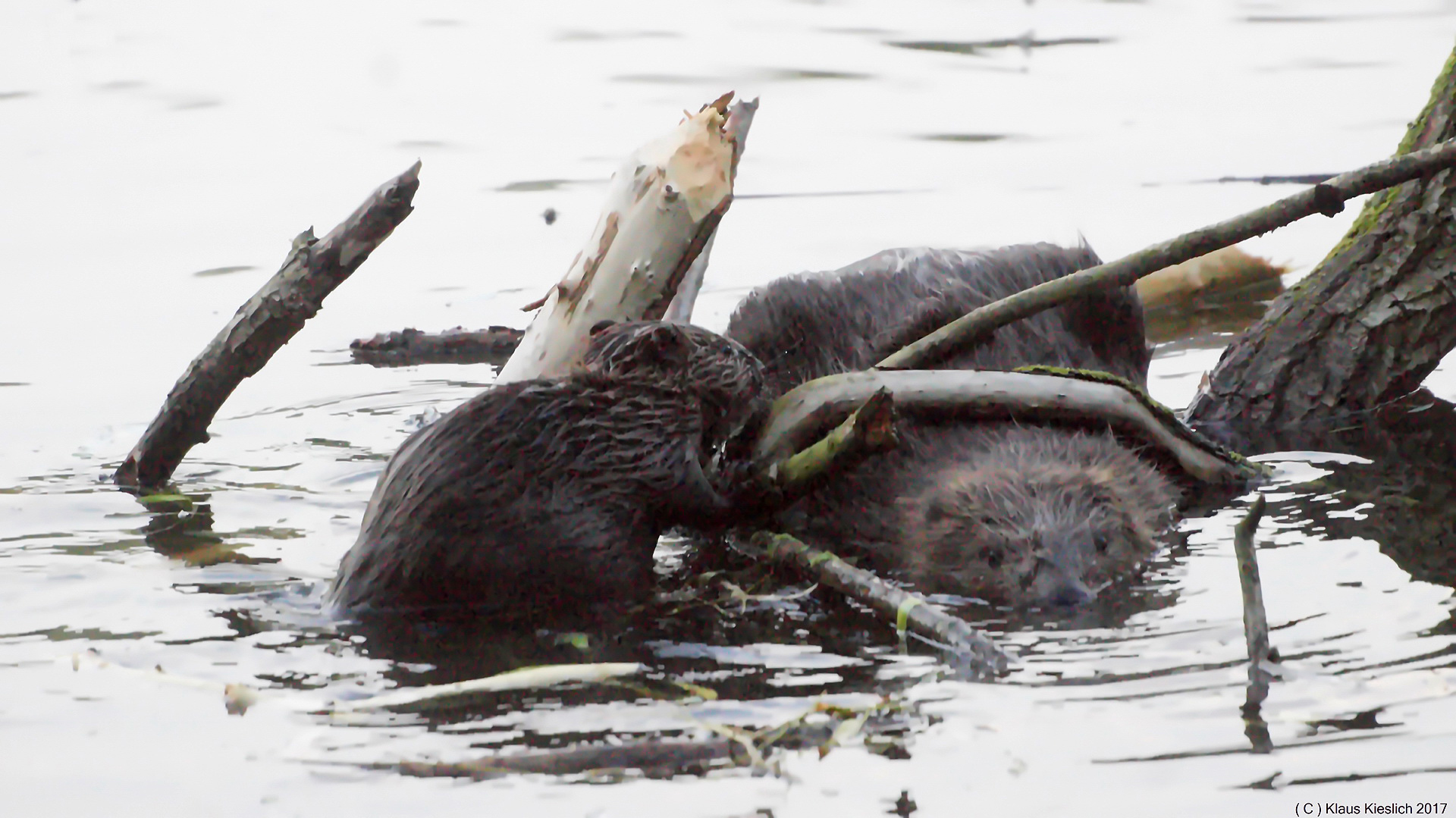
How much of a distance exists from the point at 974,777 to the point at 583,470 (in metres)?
1.57

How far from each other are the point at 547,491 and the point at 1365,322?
10.3ft

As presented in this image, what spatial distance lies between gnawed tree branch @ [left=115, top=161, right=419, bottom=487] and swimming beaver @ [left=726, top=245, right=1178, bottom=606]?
133 centimetres

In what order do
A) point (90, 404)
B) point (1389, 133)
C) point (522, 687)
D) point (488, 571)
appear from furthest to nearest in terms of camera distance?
point (1389, 133) → point (90, 404) → point (488, 571) → point (522, 687)

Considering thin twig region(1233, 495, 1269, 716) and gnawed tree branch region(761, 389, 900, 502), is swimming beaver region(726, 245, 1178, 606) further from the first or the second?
thin twig region(1233, 495, 1269, 716)

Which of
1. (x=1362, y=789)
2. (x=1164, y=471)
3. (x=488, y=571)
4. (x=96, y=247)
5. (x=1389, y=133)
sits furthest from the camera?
(x=1389, y=133)

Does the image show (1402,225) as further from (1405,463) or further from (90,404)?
(90,404)

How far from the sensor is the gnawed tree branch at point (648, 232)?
16.0ft

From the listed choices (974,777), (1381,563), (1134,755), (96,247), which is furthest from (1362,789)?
(96,247)

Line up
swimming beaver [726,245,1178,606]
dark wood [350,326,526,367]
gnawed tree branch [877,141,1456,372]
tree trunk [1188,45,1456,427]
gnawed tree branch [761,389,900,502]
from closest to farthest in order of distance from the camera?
gnawed tree branch [761,389,900,502] < swimming beaver [726,245,1178,606] < gnawed tree branch [877,141,1456,372] < tree trunk [1188,45,1456,427] < dark wood [350,326,526,367]

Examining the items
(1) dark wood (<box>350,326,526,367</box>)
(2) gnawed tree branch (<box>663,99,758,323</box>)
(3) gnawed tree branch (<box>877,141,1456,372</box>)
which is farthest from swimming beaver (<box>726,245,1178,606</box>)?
(1) dark wood (<box>350,326,526,367</box>)

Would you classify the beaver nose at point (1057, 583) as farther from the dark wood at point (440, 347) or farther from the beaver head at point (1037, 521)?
the dark wood at point (440, 347)

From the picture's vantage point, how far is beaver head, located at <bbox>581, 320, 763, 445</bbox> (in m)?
4.62

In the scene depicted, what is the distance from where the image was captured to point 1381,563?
4.45 meters

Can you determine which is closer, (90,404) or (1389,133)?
(90,404)
